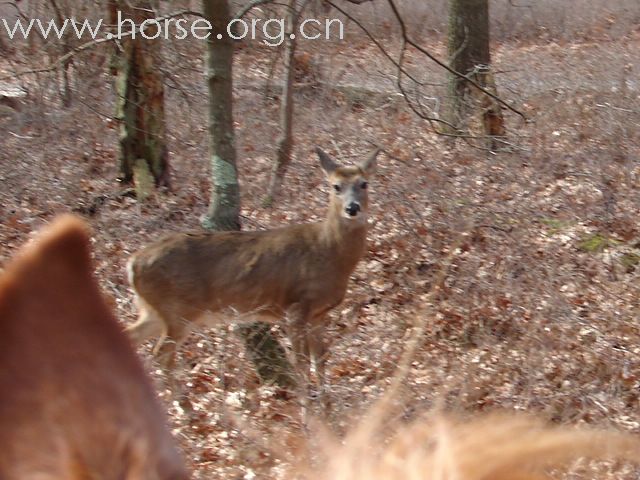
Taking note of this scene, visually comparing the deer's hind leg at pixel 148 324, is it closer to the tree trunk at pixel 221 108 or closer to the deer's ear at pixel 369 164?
the tree trunk at pixel 221 108

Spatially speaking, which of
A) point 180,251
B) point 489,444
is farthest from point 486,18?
point 489,444

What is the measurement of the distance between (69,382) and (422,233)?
28.8 ft

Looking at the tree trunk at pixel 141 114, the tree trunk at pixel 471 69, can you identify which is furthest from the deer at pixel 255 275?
the tree trunk at pixel 471 69

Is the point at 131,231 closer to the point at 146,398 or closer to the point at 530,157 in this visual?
the point at 530,157

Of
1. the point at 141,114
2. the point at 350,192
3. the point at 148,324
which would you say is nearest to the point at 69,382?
the point at 148,324

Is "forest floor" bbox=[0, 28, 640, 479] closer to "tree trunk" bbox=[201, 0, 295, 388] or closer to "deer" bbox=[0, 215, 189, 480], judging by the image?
"tree trunk" bbox=[201, 0, 295, 388]

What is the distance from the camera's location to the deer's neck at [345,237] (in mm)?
8164

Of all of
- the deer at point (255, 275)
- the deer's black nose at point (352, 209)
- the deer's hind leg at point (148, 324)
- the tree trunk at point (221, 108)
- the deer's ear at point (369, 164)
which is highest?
the tree trunk at point (221, 108)

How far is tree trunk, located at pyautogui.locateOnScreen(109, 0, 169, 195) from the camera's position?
1155 centimetres

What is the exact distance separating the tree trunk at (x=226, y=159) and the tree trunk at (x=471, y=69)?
204 inches

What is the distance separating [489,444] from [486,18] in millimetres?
13507

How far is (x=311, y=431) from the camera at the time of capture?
5074mm

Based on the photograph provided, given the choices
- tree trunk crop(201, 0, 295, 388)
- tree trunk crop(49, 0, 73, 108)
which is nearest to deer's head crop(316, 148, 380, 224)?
tree trunk crop(201, 0, 295, 388)

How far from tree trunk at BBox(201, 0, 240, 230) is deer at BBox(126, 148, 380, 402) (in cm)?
36
